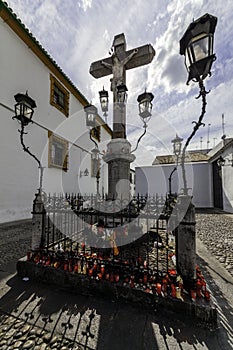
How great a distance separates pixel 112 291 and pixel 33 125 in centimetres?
779

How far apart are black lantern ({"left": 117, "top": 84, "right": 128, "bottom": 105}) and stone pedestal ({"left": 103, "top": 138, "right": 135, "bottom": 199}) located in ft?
3.24

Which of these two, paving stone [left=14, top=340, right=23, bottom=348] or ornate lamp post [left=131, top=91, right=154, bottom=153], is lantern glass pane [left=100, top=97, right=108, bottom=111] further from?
paving stone [left=14, top=340, right=23, bottom=348]

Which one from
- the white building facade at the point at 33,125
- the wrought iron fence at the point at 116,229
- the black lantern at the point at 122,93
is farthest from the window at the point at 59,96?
the wrought iron fence at the point at 116,229

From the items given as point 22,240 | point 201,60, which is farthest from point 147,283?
point 22,240

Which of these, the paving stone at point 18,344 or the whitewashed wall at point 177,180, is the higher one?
the whitewashed wall at point 177,180

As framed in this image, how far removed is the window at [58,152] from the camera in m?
8.70

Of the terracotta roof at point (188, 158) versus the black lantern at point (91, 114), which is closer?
the black lantern at point (91, 114)

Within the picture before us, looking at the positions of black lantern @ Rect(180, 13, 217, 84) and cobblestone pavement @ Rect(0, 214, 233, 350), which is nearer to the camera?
cobblestone pavement @ Rect(0, 214, 233, 350)

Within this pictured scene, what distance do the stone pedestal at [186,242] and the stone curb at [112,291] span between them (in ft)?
0.79

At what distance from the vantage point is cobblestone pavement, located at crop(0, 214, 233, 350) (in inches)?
57.1

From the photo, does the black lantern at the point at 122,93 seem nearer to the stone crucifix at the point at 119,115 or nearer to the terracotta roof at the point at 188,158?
the stone crucifix at the point at 119,115

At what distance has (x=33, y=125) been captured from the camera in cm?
762

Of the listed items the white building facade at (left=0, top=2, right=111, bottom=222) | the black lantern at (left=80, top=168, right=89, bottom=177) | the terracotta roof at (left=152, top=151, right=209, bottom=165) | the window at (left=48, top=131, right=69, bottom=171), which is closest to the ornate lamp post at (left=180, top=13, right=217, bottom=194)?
the white building facade at (left=0, top=2, right=111, bottom=222)

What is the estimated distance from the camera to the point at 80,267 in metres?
2.38
